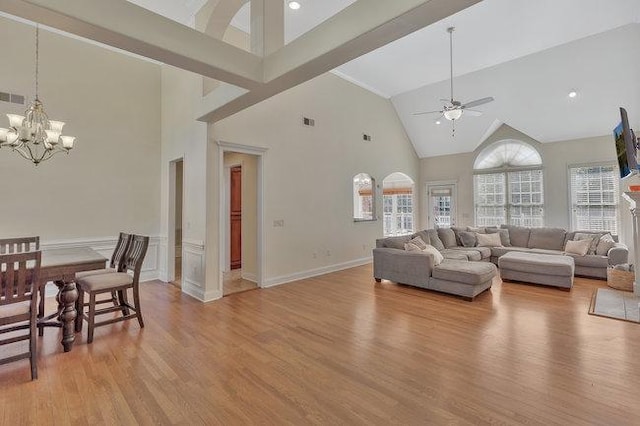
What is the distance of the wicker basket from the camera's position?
15.5 feet

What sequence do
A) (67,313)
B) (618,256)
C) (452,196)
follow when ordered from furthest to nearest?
(452,196) < (618,256) < (67,313)

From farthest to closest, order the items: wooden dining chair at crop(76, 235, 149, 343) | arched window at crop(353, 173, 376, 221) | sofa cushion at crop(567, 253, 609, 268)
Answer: arched window at crop(353, 173, 376, 221) → sofa cushion at crop(567, 253, 609, 268) → wooden dining chair at crop(76, 235, 149, 343)

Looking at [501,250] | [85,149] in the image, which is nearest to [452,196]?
[501,250]

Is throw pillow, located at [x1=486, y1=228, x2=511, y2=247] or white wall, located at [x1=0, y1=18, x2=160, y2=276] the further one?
throw pillow, located at [x1=486, y1=228, x2=511, y2=247]

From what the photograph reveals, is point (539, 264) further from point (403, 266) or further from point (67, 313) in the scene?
point (67, 313)

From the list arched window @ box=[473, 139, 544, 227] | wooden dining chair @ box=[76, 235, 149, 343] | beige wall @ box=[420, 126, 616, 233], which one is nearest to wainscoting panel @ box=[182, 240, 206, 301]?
wooden dining chair @ box=[76, 235, 149, 343]

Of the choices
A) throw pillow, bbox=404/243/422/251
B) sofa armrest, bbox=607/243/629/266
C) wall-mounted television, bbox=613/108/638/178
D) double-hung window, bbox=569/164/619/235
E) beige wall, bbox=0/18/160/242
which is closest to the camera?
wall-mounted television, bbox=613/108/638/178

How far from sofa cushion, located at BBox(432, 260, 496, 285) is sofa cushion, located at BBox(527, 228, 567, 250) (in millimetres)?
2997

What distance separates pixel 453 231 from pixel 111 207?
729cm

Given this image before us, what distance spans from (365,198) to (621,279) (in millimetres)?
5021

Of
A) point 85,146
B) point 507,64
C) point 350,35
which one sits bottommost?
point 85,146

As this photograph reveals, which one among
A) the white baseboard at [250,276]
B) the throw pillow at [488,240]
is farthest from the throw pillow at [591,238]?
the white baseboard at [250,276]

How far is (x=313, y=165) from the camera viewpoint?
616 centimetres

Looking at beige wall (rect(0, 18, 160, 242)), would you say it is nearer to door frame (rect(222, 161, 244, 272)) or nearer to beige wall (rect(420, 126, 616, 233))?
door frame (rect(222, 161, 244, 272))
